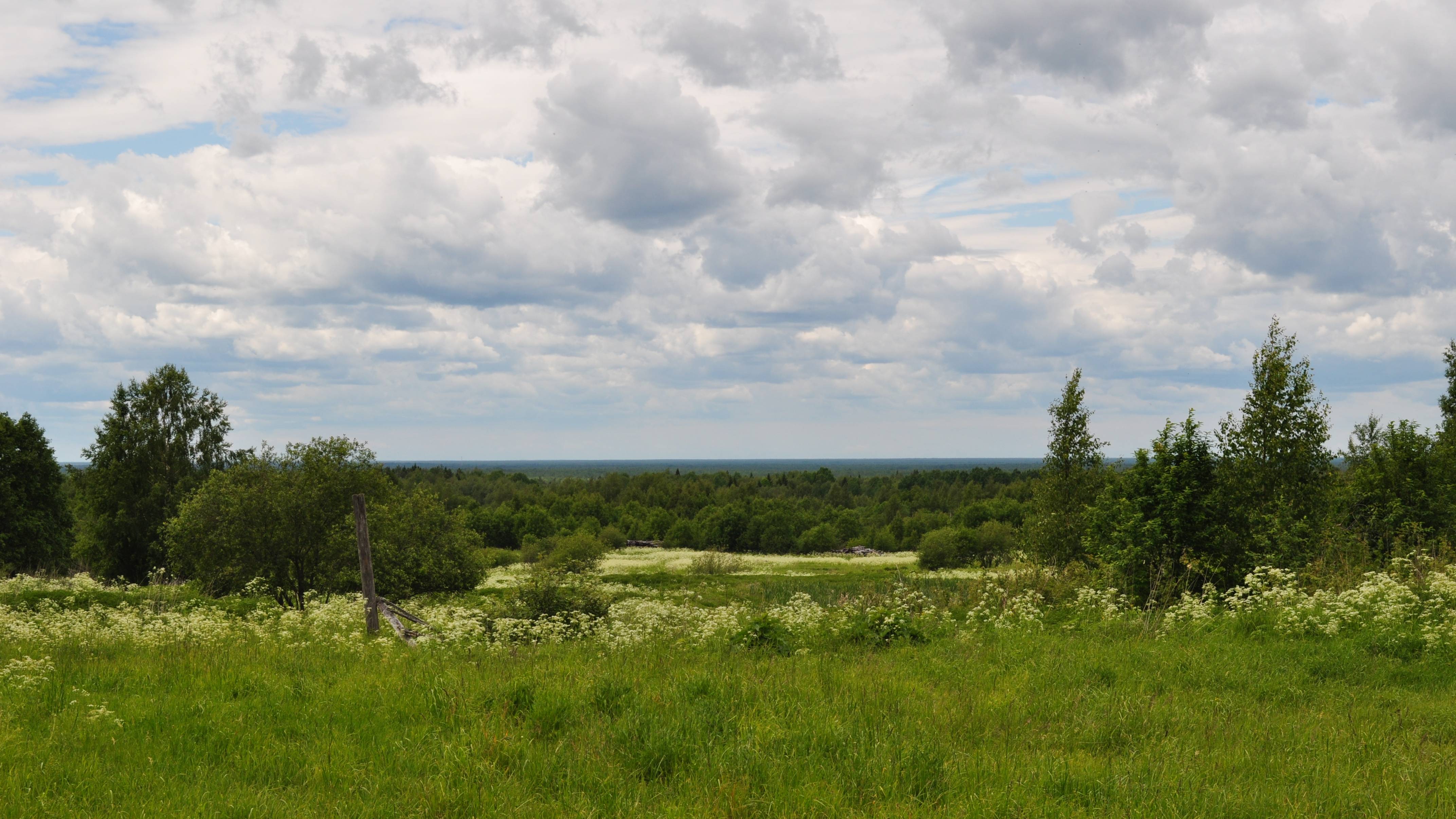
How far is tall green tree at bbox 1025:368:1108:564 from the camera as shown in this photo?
3425 centimetres

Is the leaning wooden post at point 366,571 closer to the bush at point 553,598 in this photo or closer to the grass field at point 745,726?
the grass field at point 745,726

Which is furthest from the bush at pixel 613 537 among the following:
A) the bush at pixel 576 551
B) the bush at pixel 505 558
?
the bush at pixel 576 551

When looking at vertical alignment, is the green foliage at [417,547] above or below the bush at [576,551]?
above

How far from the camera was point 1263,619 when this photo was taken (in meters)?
12.2

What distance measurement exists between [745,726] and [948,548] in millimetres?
86952

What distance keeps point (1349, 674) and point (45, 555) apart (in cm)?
5906

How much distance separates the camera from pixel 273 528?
1336 inches

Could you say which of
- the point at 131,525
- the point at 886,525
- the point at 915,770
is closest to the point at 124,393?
the point at 131,525

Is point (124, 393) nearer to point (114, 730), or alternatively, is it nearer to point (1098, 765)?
point (114, 730)

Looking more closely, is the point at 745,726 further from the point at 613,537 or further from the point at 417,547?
the point at 613,537

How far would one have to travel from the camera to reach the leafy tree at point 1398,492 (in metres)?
26.4

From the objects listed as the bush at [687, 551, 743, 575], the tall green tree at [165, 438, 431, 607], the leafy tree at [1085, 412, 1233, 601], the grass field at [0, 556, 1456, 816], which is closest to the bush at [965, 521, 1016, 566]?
the bush at [687, 551, 743, 575]

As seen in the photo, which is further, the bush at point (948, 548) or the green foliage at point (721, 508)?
the green foliage at point (721, 508)

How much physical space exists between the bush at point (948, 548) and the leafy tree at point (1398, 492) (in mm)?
56404
